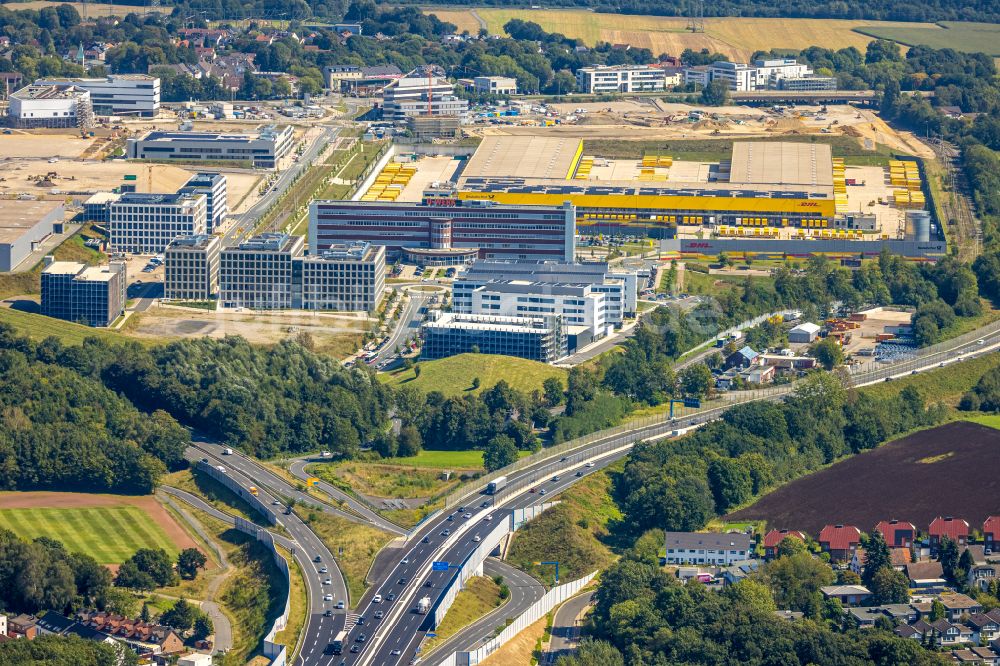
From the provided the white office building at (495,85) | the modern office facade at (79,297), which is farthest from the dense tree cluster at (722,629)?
the white office building at (495,85)

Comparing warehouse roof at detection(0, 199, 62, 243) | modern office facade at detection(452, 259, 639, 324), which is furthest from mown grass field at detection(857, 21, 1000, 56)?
warehouse roof at detection(0, 199, 62, 243)

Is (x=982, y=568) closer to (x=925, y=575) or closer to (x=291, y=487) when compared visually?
(x=925, y=575)

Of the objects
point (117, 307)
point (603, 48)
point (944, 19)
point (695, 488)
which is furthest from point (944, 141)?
point (695, 488)

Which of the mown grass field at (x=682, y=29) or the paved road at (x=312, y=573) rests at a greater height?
the mown grass field at (x=682, y=29)

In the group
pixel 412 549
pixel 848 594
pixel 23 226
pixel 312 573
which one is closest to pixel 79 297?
pixel 23 226

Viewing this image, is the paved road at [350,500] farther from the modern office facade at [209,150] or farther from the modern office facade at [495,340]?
the modern office facade at [209,150]

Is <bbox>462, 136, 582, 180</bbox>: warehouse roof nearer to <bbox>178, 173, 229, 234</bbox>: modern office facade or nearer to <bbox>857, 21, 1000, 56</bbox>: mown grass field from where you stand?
<bbox>178, 173, 229, 234</bbox>: modern office facade
